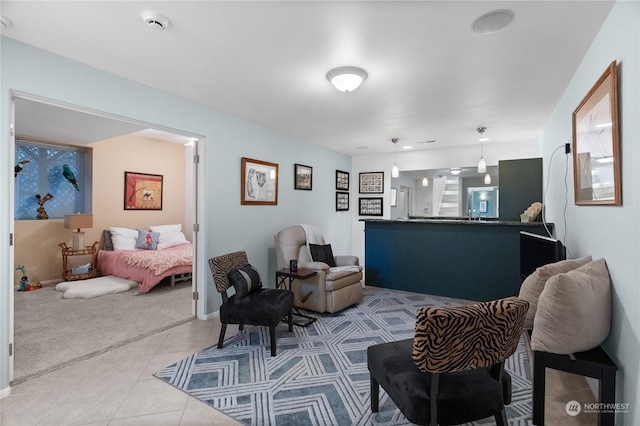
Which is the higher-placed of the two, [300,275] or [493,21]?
[493,21]

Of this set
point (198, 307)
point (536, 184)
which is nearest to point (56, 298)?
point (198, 307)

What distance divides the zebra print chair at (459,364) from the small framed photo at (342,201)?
4.93 metres

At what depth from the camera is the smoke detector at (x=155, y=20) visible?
1.87m

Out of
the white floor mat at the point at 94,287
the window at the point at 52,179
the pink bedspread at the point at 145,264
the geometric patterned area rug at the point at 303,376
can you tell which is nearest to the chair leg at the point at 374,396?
the geometric patterned area rug at the point at 303,376

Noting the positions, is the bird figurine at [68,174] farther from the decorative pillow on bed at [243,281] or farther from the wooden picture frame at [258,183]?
the decorative pillow on bed at [243,281]

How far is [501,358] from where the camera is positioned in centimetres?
150

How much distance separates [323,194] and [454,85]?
3.40 metres

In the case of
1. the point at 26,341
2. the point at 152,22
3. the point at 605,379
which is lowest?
the point at 26,341

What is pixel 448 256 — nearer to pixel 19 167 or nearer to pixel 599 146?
pixel 599 146

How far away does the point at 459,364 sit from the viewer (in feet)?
4.64

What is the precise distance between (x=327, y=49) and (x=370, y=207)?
473cm

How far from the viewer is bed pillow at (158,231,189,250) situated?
600cm

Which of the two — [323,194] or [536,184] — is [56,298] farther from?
[536,184]

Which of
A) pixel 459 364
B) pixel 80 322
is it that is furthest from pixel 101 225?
pixel 459 364
